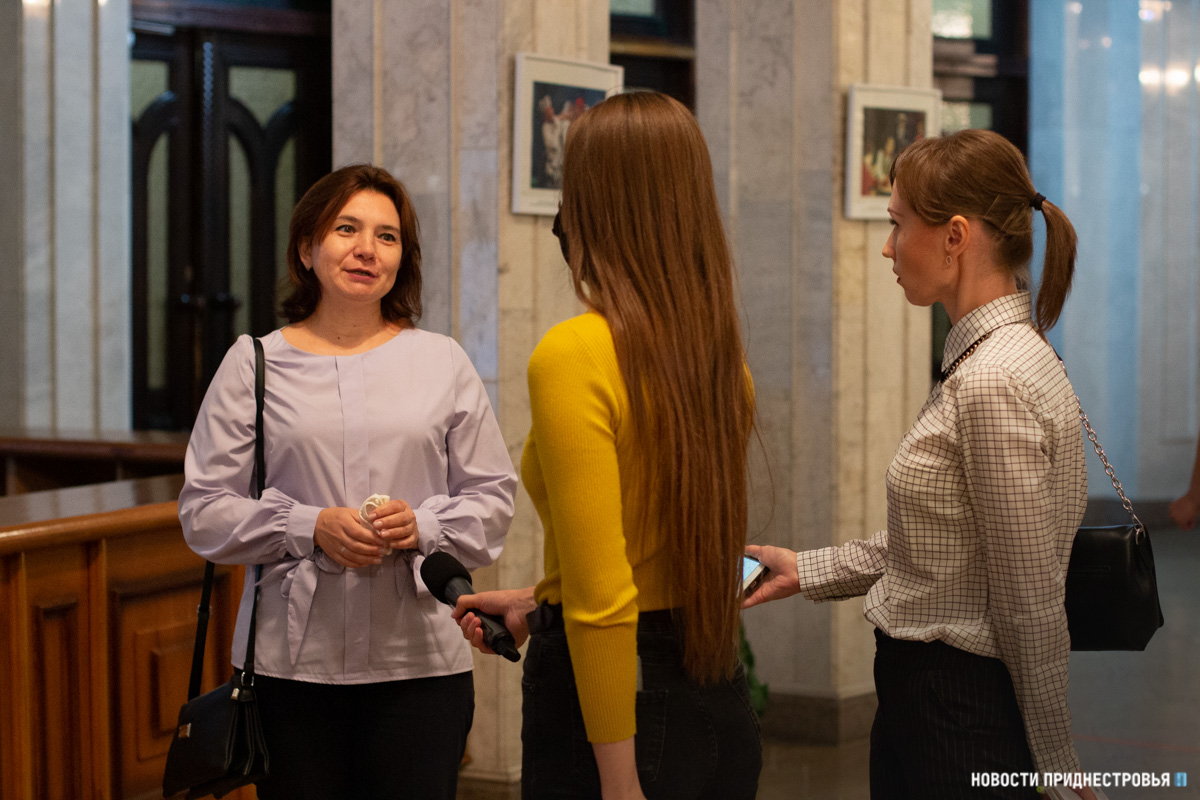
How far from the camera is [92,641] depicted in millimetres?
2555

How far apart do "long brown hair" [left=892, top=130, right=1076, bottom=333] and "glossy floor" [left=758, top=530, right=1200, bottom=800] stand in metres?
2.73

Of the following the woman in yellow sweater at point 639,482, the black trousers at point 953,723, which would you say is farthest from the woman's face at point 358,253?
the black trousers at point 953,723

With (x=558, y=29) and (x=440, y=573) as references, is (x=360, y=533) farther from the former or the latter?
(x=558, y=29)

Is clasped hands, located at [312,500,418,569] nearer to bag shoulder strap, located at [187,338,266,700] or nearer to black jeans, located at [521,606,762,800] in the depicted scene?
bag shoulder strap, located at [187,338,266,700]

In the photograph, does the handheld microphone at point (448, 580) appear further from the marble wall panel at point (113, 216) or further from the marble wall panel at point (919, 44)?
the marble wall panel at point (113, 216)

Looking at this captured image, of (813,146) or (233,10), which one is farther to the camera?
(233,10)

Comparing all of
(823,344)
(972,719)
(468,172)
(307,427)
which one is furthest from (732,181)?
(972,719)

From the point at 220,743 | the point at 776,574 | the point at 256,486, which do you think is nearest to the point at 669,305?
the point at 776,574

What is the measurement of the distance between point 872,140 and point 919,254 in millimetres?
2869

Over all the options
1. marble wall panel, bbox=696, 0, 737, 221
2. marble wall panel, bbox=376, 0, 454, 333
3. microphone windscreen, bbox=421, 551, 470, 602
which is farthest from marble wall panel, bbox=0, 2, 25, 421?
microphone windscreen, bbox=421, 551, 470, 602

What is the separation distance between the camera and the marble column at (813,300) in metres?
4.39

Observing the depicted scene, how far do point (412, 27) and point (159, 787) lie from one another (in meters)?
2.41

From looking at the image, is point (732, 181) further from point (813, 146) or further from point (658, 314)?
point (658, 314)

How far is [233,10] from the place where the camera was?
5.99m
